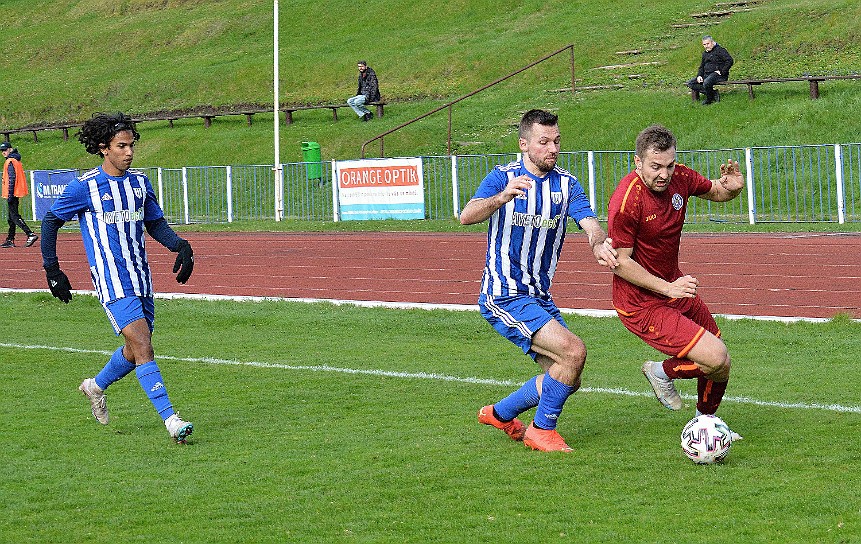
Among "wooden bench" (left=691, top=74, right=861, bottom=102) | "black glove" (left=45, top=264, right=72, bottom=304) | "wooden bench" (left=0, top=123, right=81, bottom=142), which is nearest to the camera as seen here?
"black glove" (left=45, top=264, right=72, bottom=304)

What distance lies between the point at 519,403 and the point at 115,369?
282 cm

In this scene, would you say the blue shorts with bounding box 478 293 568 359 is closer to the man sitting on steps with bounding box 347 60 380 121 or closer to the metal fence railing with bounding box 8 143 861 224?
the metal fence railing with bounding box 8 143 861 224

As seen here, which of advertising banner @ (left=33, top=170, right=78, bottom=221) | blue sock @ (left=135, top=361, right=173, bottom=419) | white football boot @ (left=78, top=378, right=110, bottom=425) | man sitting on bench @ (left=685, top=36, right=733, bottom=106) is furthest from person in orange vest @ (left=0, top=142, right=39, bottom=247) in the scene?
blue sock @ (left=135, top=361, right=173, bottom=419)

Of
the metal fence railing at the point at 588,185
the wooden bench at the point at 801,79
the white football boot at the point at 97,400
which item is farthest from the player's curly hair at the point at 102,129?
the wooden bench at the point at 801,79

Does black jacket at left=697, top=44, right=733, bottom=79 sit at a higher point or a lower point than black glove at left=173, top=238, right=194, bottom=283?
higher

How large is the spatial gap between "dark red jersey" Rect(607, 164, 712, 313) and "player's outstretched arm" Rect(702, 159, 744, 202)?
118mm

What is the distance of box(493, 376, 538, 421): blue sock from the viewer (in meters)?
7.80

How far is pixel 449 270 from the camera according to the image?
60.9ft

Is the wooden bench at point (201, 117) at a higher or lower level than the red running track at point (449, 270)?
higher

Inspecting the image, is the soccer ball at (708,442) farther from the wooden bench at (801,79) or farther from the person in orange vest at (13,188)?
the wooden bench at (801,79)

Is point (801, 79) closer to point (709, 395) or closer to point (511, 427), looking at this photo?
point (709, 395)

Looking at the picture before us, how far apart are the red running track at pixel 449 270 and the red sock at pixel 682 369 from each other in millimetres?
6157

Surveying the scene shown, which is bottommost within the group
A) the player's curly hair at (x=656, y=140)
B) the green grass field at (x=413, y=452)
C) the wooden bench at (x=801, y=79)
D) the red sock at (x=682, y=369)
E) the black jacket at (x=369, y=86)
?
the green grass field at (x=413, y=452)

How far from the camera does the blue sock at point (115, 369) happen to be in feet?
28.3
